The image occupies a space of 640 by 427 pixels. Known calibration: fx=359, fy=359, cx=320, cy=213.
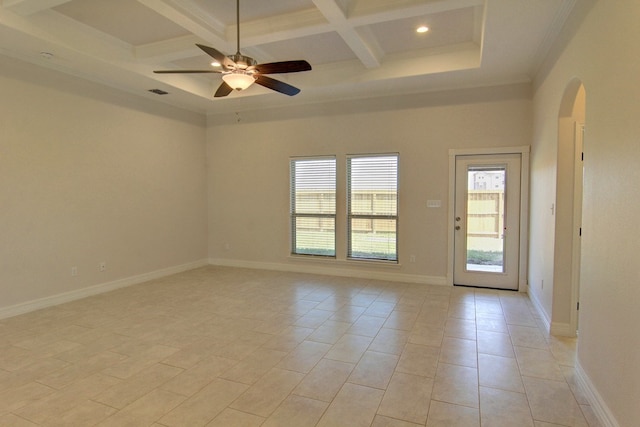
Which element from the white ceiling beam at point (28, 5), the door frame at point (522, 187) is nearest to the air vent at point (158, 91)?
the white ceiling beam at point (28, 5)

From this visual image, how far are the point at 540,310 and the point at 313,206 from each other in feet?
12.3

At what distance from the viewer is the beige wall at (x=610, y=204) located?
191 centimetres

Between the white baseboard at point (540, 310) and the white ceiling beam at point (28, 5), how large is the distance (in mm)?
5633

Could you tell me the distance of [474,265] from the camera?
5.48 meters

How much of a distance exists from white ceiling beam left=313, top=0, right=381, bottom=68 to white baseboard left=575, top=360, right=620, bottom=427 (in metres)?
3.68

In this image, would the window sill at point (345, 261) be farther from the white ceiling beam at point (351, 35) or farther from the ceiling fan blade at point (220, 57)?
the ceiling fan blade at point (220, 57)

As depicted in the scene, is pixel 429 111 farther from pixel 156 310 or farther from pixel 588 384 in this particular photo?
pixel 156 310

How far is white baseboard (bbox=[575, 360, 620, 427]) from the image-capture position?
2.12 meters

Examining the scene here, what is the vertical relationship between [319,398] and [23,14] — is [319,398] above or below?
below

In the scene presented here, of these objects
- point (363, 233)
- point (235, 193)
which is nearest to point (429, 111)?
point (363, 233)

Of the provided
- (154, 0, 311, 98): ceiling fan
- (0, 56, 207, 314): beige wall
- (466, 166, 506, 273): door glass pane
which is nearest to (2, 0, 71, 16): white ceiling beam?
(0, 56, 207, 314): beige wall

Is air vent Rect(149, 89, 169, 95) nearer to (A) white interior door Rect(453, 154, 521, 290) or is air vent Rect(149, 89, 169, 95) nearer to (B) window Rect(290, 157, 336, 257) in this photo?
(B) window Rect(290, 157, 336, 257)

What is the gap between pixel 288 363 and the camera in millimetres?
3031

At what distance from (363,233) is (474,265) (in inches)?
71.1
